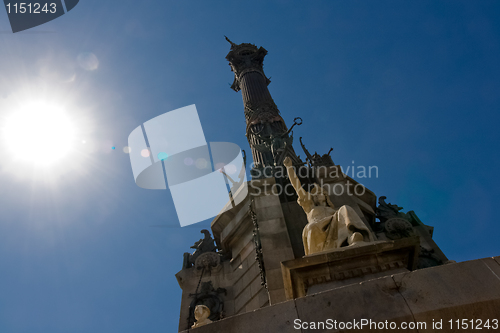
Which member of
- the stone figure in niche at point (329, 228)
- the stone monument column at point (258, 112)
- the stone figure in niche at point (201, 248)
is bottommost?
the stone figure in niche at point (329, 228)

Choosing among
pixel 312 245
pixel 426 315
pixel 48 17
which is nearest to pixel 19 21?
pixel 48 17

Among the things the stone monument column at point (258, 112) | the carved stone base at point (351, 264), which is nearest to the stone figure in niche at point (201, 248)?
the stone monument column at point (258, 112)

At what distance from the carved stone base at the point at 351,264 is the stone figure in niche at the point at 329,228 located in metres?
0.43

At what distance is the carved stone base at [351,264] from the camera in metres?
6.61

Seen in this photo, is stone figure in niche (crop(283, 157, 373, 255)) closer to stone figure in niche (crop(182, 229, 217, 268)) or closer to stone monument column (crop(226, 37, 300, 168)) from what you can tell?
stone figure in niche (crop(182, 229, 217, 268))

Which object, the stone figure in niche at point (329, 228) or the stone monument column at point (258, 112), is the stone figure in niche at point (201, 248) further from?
the stone figure in niche at point (329, 228)

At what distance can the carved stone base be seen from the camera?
6609 millimetres

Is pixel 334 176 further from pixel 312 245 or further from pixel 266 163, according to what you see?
pixel 312 245

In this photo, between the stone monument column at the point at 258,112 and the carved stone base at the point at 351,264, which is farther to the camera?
the stone monument column at the point at 258,112

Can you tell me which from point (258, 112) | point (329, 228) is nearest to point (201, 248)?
point (329, 228)

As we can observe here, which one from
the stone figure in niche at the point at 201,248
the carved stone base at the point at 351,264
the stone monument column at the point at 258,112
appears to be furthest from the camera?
the stone monument column at the point at 258,112

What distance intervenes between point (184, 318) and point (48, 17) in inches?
494

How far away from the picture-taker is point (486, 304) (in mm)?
4664

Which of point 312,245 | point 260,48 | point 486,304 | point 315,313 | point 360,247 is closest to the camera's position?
point 486,304
